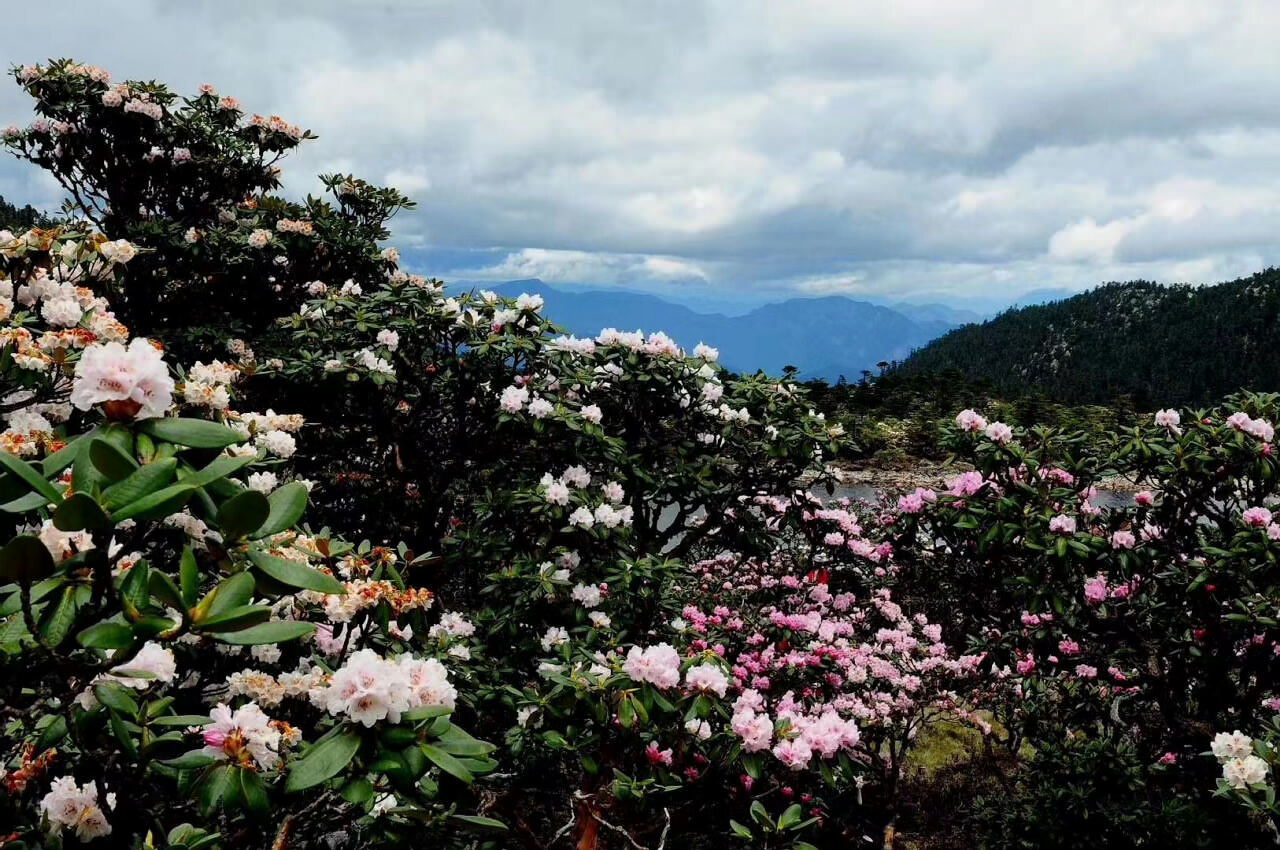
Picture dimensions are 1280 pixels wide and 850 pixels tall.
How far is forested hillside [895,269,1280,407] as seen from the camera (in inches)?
2633

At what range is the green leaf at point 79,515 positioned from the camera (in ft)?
3.69

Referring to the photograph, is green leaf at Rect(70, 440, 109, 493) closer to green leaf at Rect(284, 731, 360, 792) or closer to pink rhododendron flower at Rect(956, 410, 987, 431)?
green leaf at Rect(284, 731, 360, 792)

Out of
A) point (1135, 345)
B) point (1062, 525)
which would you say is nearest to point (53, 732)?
point (1062, 525)

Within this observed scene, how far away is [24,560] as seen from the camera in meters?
1.22

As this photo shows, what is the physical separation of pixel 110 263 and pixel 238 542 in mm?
3003

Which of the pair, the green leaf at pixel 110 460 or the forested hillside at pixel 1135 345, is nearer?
the green leaf at pixel 110 460

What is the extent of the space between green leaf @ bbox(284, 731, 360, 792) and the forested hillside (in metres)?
52.6

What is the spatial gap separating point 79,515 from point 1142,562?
4.35 m

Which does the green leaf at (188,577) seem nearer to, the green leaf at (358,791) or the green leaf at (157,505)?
the green leaf at (157,505)

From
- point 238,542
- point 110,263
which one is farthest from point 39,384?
point 110,263

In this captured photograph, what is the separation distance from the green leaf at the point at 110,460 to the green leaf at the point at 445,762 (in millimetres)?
748

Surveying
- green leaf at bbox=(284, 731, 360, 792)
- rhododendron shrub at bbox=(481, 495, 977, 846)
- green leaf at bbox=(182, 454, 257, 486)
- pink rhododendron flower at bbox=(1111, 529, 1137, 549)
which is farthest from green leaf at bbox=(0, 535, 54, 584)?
pink rhododendron flower at bbox=(1111, 529, 1137, 549)

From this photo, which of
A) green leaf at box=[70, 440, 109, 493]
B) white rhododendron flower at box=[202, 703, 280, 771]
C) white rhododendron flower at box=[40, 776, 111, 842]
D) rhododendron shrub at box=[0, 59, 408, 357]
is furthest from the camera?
rhododendron shrub at box=[0, 59, 408, 357]

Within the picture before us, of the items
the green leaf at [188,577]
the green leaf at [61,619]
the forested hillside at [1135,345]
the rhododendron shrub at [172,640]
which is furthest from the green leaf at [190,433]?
the forested hillside at [1135,345]
